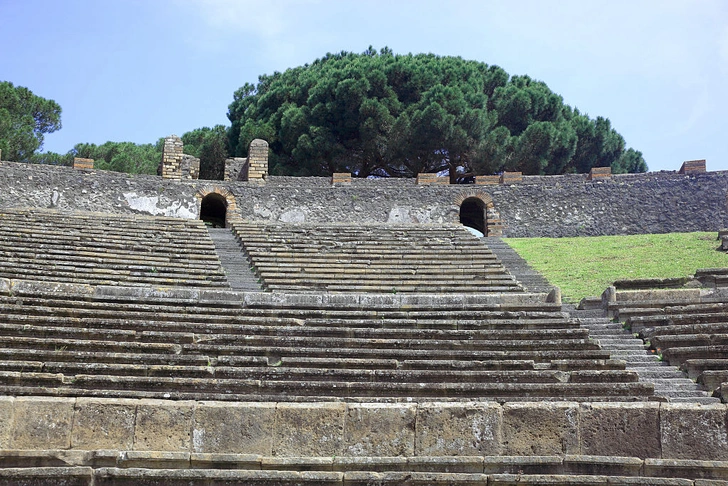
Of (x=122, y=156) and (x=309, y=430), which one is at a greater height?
(x=122, y=156)

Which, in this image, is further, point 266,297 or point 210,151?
point 210,151

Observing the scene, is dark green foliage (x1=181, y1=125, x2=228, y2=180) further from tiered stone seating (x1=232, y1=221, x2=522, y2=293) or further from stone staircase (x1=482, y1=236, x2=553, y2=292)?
stone staircase (x1=482, y1=236, x2=553, y2=292)

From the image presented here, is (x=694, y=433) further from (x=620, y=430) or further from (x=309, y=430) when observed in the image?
(x=309, y=430)

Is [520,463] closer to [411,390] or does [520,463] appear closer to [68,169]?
[411,390]

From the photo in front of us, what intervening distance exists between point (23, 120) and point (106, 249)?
1518 cm

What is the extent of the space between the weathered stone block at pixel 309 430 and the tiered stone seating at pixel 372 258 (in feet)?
26.6

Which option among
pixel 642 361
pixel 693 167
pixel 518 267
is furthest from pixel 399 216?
pixel 642 361

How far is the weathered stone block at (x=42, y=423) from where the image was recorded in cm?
683

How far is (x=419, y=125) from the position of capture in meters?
27.0

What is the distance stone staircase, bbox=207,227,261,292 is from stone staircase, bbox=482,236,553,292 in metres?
5.03

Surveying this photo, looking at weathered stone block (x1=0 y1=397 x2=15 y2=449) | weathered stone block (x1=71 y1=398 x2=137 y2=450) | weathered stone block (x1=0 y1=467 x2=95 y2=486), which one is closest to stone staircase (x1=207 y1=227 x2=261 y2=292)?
weathered stone block (x1=71 y1=398 x2=137 y2=450)

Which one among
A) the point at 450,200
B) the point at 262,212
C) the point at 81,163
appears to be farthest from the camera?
the point at 450,200

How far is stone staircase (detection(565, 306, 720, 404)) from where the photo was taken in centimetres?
913

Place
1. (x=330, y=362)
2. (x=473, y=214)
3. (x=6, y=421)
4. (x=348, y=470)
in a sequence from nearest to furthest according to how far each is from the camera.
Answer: (x=348, y=470)
(x=6, y=421)
(x=330, y=362)
(x=473, y=214)
